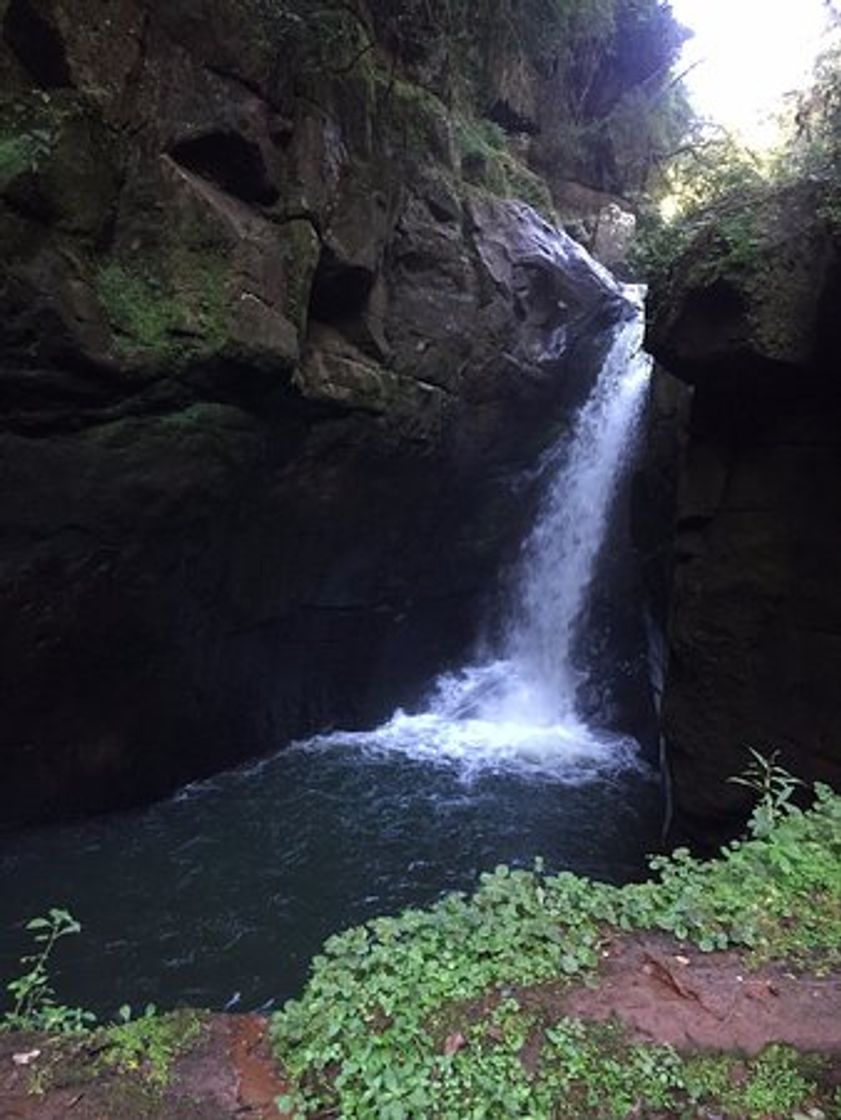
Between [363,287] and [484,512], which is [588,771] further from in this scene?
[363,287]

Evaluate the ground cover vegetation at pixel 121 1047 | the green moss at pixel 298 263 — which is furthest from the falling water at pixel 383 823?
the green moss at pixel 298 263

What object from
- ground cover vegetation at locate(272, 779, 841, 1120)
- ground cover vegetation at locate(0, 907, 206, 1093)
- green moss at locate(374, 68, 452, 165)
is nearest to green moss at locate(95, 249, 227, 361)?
green moss at locate(374, 68, 452, 165)

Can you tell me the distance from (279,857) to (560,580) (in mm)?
7632

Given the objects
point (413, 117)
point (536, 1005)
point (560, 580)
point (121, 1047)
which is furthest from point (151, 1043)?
point (560, 580)

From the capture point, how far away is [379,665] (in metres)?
13.5

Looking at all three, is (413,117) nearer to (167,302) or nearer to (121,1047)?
(167,302)

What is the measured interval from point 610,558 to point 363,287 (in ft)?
20.9

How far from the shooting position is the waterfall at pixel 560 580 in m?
14.0

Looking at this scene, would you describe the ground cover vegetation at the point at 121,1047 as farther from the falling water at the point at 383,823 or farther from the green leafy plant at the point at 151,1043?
the falling water at the point at 383,823

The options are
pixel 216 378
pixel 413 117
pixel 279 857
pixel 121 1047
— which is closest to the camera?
pixel 121 1047

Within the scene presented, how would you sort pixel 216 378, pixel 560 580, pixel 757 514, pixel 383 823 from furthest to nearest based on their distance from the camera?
pixel 560 580, pixel 383 823, pixel 216 378, pixel 757 514

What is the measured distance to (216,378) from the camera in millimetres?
8641

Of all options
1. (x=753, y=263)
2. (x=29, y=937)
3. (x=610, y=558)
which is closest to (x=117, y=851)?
(x=29, y=937)

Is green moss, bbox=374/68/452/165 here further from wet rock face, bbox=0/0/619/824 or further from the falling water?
the falling water
